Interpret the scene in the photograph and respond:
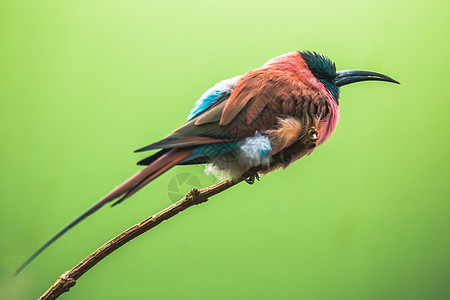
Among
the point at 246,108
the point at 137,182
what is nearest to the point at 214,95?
the point at 246,108

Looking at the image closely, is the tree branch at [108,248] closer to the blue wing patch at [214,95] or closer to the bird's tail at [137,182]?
the bird's tail at [137,182]

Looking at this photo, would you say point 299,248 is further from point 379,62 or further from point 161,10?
point 161,10

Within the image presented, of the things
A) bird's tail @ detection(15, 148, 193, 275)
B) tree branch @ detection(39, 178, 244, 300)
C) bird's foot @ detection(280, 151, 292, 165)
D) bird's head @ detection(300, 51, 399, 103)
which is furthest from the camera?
bird's head @ detection(300, 51, 399, 103)

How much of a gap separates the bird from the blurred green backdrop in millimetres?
522

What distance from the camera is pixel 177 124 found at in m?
1.58

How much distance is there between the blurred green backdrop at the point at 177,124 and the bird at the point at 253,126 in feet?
1.71

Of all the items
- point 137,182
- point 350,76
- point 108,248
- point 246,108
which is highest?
point 350,76

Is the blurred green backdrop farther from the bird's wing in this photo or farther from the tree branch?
the tree branch

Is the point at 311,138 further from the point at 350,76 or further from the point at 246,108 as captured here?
the point at 350,76

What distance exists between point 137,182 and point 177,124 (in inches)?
30.5

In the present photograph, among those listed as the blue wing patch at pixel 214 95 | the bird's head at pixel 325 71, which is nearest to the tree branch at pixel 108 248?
the blue wing patch at pixel 214 95

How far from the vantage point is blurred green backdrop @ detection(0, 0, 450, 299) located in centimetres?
164

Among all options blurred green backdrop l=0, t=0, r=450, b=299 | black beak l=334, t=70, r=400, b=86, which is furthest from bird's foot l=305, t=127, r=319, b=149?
blurred green backdrop l=0, t=0, r=450, b=299

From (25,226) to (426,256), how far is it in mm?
1907
